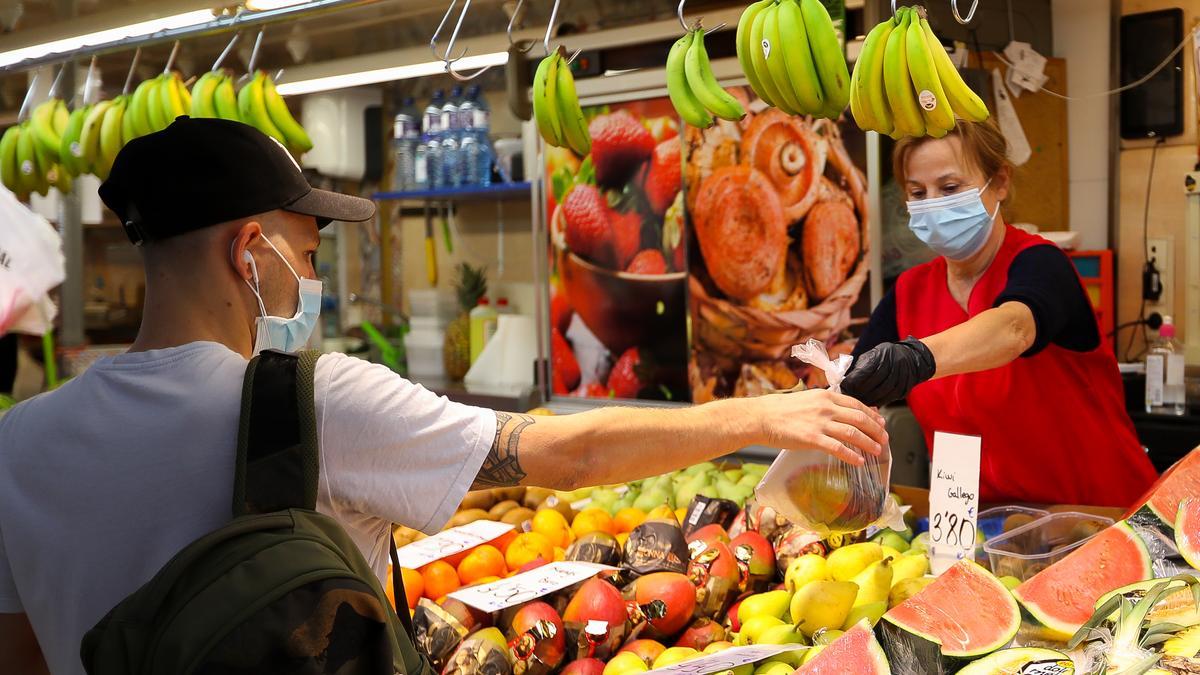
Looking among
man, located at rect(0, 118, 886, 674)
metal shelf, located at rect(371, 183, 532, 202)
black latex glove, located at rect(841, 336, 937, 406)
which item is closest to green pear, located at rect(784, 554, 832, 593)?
black latex glove, located at rect(841, 336, 937, 406)

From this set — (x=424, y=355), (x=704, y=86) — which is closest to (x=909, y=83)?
(x=704, y=86)

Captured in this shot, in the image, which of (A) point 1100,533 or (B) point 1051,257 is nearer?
(A) point 1100,533

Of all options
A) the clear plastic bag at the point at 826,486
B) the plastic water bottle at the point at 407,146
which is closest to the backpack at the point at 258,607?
the clear plastic bag at the point at 826,486

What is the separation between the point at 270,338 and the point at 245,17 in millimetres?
1615

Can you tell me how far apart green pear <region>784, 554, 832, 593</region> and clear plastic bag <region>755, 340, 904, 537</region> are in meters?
0.13

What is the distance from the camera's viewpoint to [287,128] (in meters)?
3.38

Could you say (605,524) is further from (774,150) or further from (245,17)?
(774,150)

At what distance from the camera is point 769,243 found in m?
4.34

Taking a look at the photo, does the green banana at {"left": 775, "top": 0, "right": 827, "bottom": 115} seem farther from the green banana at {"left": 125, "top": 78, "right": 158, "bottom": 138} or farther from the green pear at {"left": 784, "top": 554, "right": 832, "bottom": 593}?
the green banana at {"left": 125, "top": 78, "right": 158, "bottom": 138}

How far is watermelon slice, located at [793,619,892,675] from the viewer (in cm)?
147

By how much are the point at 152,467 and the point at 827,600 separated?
1118 millimetres

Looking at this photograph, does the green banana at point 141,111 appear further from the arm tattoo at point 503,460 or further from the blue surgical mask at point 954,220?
the arm tattoo at point 503,460

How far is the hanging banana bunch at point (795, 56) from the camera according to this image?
206cm

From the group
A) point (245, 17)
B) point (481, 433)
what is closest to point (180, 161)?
point (481, 433)
